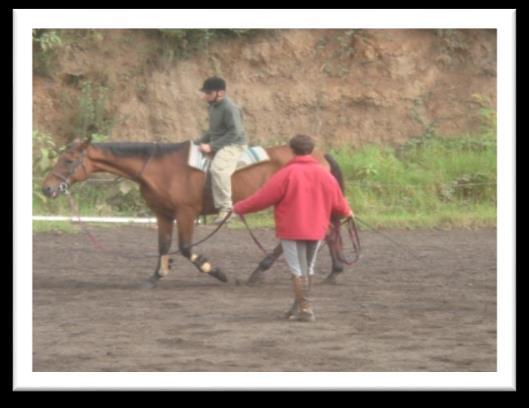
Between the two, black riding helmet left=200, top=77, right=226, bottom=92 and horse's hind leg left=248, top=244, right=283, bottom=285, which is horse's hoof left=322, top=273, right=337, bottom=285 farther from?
black riding helmet left=200, top=77, right=226, bottom=92

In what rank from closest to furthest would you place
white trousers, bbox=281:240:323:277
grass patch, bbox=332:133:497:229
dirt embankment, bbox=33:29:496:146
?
white trousers, bbox=281:240:323:277 → grass patch, bbox=332:133:497:229 → dirt embankment, bbox=33:29:496:146

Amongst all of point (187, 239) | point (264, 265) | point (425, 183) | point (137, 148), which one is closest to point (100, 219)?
point (425, 183)

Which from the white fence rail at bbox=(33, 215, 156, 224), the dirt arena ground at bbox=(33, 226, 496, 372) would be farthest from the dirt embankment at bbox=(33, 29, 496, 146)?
the dirt arena ground at bbox=(33, 226, 496, 372)

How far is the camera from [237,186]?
509 inches

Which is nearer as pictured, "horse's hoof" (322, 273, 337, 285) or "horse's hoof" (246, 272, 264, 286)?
"horse's hoof" (246, 272, 264, 286)

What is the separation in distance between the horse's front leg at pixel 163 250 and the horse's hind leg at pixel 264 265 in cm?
90

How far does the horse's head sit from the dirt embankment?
33.3ft

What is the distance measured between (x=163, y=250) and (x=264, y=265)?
107 cm

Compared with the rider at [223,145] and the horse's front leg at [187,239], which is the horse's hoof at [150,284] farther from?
the rider at [223,145]

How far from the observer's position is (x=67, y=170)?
12352 mm

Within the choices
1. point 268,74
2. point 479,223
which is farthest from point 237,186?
point 268,74

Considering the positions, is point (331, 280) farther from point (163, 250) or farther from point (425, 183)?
point (425, 183)

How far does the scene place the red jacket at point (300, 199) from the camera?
10.2 m

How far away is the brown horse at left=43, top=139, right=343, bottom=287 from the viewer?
1241 cm
